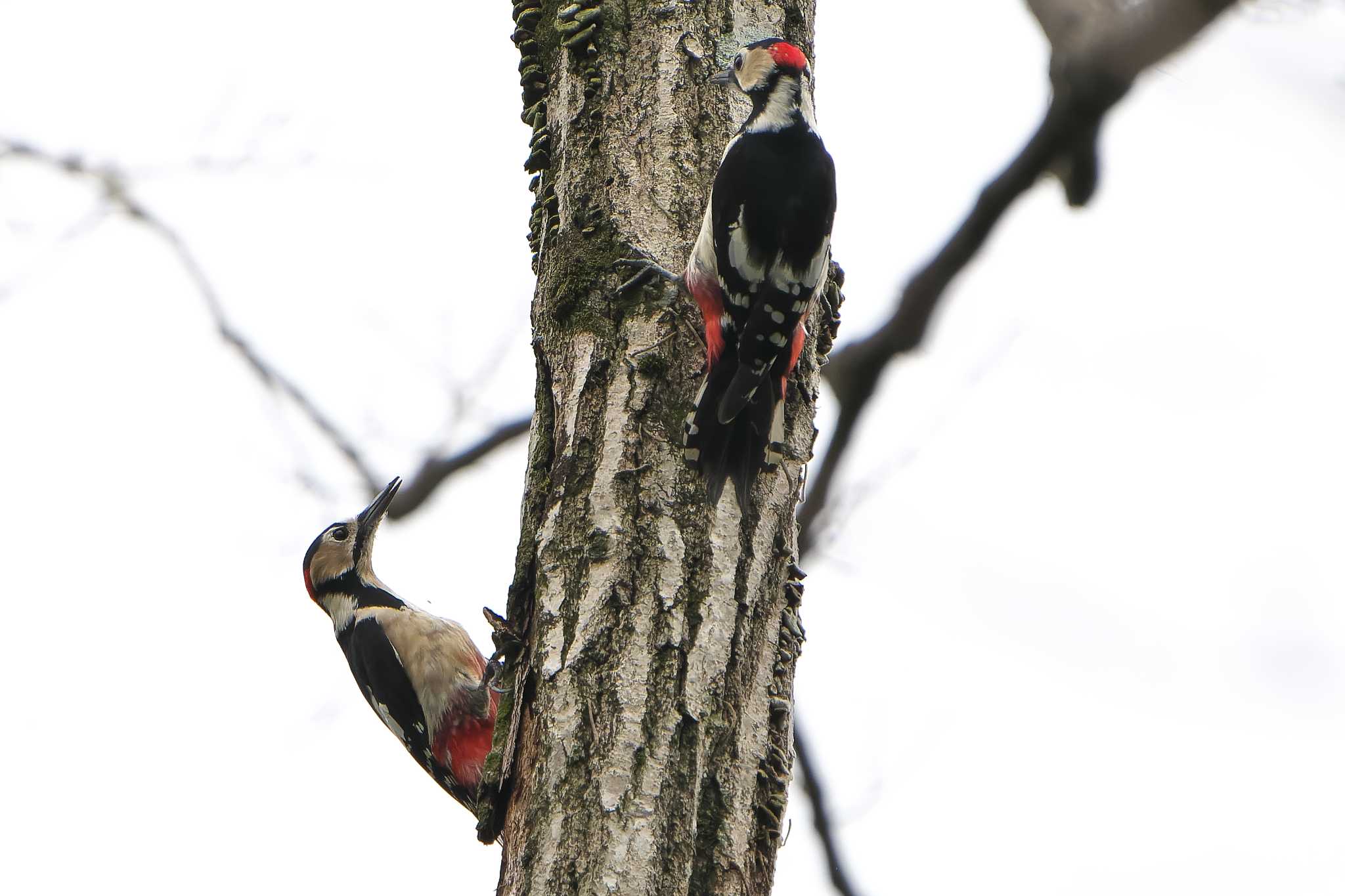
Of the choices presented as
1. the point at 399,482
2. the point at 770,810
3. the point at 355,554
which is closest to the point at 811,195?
the point at 770,810

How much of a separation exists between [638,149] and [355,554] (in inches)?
112

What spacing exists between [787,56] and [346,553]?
9.65ft

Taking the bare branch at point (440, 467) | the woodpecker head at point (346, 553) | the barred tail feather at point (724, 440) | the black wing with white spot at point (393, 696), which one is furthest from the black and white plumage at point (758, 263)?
the woodpecker head at point (346, 553)

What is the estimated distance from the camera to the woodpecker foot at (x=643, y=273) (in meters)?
2.44

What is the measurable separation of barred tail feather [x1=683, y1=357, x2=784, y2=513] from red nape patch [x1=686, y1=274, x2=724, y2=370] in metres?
0.04

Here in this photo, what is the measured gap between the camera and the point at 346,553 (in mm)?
5000

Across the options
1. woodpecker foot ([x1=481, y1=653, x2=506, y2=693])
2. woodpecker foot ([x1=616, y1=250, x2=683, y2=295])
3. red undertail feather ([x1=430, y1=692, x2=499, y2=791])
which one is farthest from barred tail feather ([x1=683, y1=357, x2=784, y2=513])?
red undertail feather ([x1=430, y1=692, x2=499, y2=791])

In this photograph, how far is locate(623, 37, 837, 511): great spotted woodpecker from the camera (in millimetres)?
2266

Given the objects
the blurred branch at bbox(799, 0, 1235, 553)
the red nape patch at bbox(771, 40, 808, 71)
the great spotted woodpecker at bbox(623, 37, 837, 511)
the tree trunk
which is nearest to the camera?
the tree trunk

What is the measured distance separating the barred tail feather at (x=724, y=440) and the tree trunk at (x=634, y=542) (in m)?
0.03

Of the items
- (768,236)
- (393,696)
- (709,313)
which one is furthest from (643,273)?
(393,696)

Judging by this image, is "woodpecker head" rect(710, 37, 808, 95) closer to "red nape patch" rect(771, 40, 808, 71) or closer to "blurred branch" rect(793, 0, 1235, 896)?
"red nape patch" rect(771, 40, 808, 71)

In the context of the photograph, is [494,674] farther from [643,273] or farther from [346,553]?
[346,553]

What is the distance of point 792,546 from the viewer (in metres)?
2.34
